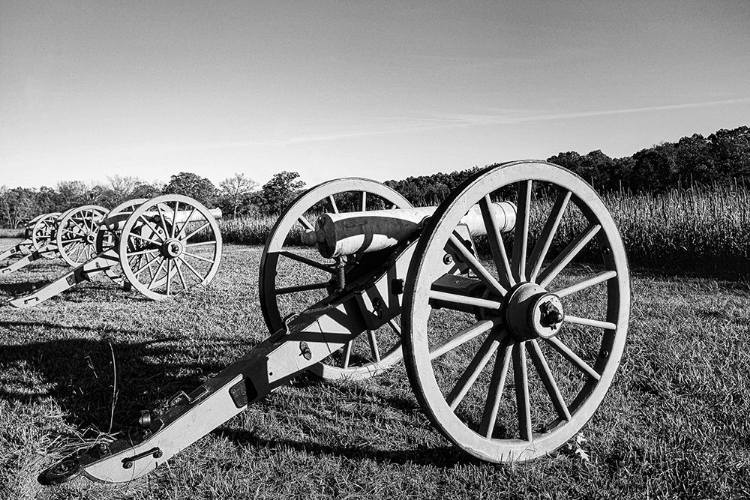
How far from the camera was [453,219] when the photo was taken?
6.84ft

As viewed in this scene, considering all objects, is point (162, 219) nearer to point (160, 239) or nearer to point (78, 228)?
point (160, 239)

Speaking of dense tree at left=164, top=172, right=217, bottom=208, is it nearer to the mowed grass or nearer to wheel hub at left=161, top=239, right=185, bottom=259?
wheel hub at left=161, top=239, right=185, bottom=259

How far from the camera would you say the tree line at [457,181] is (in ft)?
57.4

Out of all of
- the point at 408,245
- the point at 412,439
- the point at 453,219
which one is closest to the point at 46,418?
the point at 412,439

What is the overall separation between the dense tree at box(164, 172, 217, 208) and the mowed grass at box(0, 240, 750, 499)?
116 feet

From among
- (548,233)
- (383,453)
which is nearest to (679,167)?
(548,233)

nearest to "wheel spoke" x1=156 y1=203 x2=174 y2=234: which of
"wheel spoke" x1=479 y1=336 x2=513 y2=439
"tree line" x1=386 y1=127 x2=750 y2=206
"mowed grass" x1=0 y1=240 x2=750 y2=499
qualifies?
"mowed grass" x1=0 y1=240 x2=750 y2=499

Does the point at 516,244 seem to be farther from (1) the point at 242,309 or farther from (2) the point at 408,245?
(1) the point at 242,309

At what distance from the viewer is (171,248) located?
7551 millimetres

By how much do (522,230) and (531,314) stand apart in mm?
410

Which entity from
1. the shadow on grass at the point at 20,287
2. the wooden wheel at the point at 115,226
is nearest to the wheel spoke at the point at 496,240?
the wooden wheel at the point at 115,226

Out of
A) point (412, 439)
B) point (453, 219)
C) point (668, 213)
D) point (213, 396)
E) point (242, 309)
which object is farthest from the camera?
point (668, 213)

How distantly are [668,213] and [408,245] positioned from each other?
865cm

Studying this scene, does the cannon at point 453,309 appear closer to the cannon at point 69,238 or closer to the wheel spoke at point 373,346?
the wheel spoke at point 373,346
